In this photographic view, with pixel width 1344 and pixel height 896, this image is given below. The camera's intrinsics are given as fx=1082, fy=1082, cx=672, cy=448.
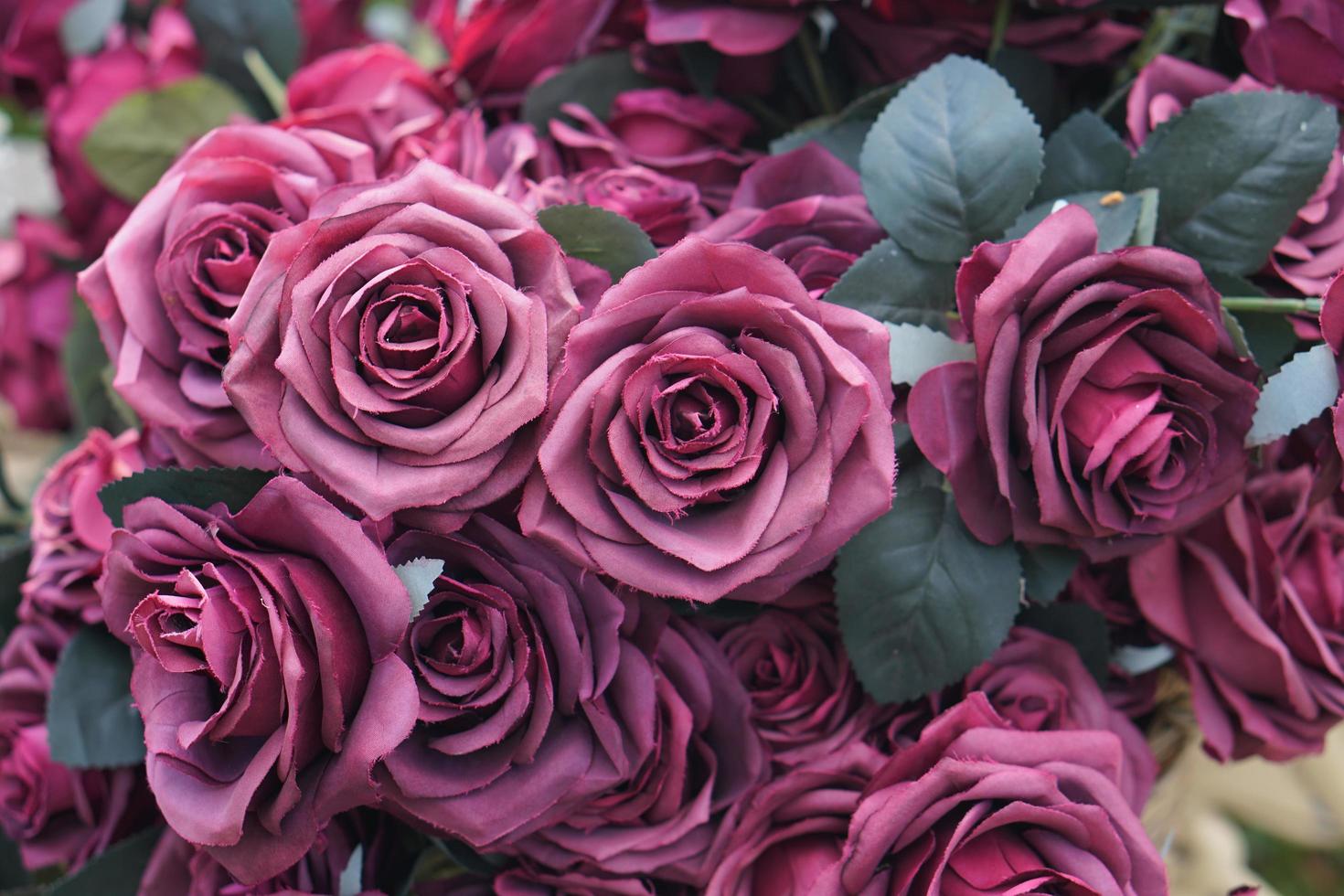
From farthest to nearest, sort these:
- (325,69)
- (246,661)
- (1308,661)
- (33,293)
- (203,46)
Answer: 1. (33,293)
2. (203,46)
3. (325,69)
4. (1308,661)
5. (246,661)

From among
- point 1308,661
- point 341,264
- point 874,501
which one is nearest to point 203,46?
point 341,264

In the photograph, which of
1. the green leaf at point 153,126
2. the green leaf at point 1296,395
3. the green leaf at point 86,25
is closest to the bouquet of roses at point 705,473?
the green leaf at point 1296,395

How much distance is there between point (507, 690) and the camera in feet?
1.25

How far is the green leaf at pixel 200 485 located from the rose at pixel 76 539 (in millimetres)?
104

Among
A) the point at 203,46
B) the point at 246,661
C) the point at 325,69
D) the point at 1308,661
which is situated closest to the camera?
the point at 246,661

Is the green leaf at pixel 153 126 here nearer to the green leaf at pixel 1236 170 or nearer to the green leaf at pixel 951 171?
the green leaf at pixel 951 171

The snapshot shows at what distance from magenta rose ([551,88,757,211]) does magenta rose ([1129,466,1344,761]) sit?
0.27 m

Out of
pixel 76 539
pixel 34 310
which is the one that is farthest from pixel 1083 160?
pixel 34 310

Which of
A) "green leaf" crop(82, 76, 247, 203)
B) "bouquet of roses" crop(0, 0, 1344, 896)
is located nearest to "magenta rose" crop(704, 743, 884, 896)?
"bouquet of roses" crop(0, 0, 1344, 896)

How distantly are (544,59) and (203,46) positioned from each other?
0.26 m

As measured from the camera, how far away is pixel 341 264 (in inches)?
14.4

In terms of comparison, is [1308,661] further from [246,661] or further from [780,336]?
[246,661]

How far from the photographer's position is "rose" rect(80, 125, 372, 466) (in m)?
0.44

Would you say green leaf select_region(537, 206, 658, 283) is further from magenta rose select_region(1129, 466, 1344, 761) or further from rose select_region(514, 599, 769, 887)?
magenta rose select_region(1129, 466, 1344, 761)
